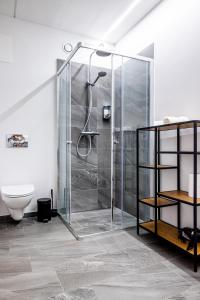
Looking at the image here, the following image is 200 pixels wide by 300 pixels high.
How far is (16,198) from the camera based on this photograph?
97.7 inches

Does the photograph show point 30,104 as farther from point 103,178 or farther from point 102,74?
point 103,178

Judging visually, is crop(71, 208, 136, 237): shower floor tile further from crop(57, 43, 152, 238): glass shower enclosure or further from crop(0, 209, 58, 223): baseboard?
crop(0, 209, 58, 223): baseboard

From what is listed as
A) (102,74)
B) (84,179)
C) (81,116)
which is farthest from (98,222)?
(102,74)

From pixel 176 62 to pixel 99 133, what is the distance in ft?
5.00

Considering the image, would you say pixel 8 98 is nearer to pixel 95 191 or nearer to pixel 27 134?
pixel 27 134

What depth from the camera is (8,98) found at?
9.56 feet

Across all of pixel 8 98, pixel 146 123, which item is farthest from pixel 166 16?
pixel 8 98

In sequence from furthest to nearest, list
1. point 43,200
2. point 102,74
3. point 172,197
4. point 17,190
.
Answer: point 102,74 → point 43,200 → point 17,190 → point 172,197

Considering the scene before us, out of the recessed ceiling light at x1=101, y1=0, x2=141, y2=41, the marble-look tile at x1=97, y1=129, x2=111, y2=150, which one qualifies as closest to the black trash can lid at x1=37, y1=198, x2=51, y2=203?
the marble-look tile at x1=97, y1=129, x2=111, y2=150

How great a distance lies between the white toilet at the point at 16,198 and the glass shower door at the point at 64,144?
482mm

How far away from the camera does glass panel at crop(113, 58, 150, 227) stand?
2.73 metres

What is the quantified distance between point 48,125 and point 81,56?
1100 mm

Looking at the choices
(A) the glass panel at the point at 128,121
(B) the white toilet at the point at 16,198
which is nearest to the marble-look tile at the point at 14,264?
(B) the white toilet at the point at 16,198

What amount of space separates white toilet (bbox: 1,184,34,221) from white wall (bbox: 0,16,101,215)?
28cm
